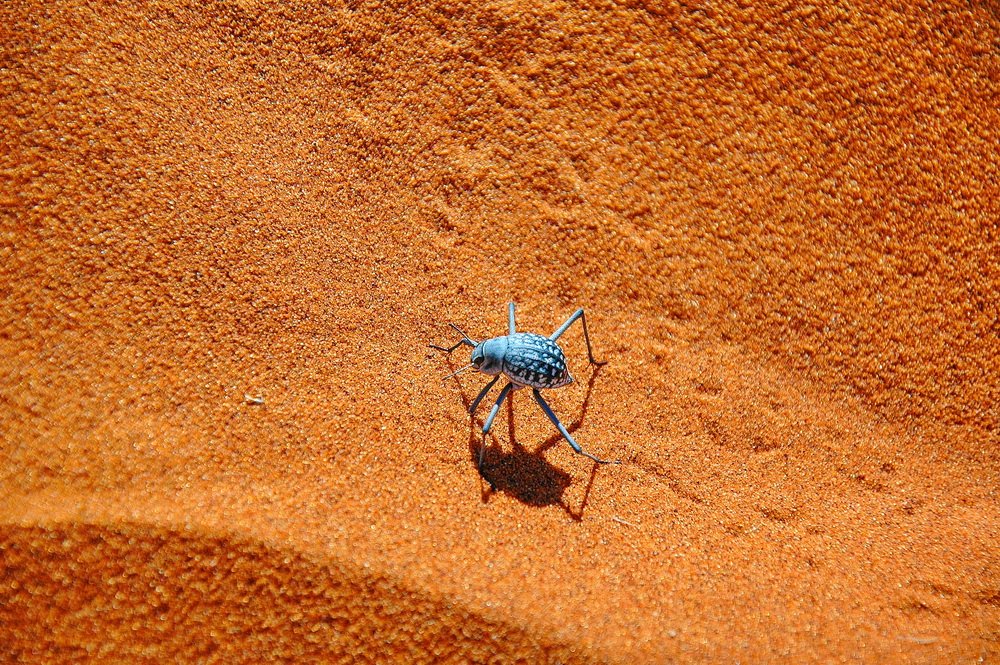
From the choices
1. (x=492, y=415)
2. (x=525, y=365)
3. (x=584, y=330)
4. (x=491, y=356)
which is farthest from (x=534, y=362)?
(x=584, y=330)

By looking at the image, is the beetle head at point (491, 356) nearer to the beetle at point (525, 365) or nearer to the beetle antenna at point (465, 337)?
the beetle at point (525, 365)

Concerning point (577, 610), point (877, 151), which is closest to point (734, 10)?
point (877, 151)

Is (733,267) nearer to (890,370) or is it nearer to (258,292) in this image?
(890,370)

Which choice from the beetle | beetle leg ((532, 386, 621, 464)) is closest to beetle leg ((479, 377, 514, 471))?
the beetle

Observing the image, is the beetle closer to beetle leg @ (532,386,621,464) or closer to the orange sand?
beetle leg @ (532,386,621,464)

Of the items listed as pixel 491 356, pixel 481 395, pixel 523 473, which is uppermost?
pixel 491 356

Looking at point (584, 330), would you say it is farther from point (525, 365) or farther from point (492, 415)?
point (492, 415)
